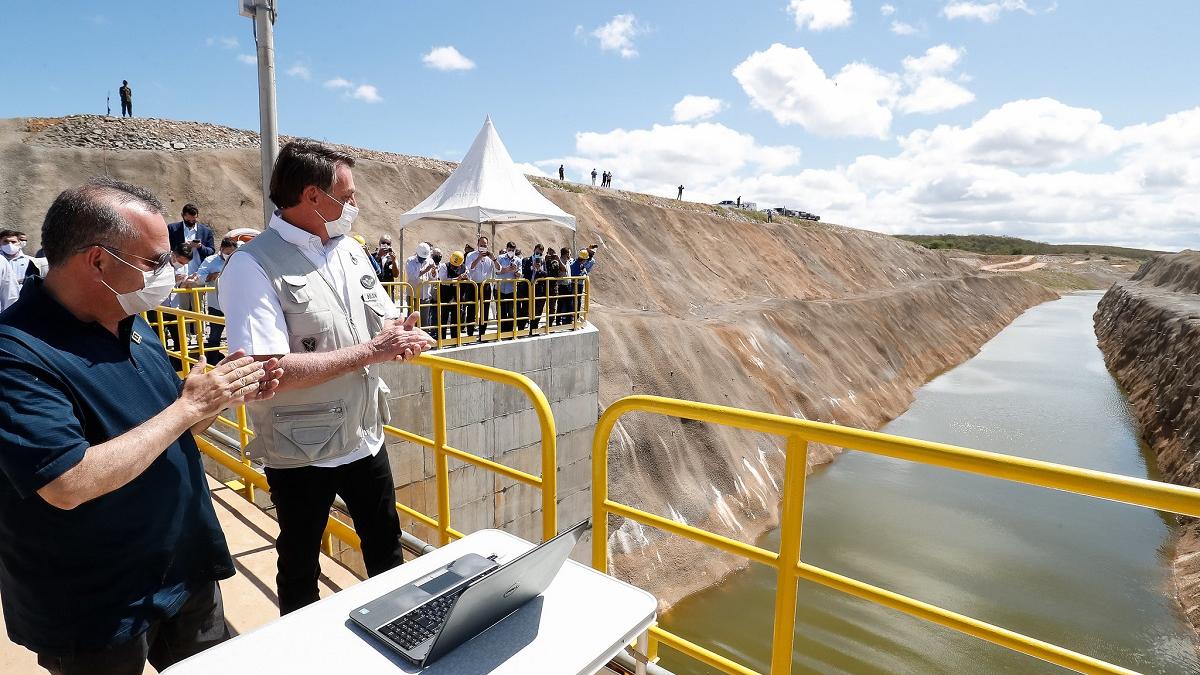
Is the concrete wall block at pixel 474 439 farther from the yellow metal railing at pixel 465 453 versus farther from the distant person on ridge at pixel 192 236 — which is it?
the yellow metal railing at pixel 465 453

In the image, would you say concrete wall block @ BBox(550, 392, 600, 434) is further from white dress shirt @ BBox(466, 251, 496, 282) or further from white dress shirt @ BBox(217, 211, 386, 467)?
white dress shirt @ BBox(217, 211, 386, 467)

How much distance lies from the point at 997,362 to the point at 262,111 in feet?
160

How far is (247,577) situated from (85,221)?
10.2 ft

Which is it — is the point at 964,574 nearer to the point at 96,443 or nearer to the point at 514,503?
the point at 514,503

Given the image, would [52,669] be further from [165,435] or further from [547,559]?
[547,559]

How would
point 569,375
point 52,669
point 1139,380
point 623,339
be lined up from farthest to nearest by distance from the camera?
point 1139,380 → point 623,339 → point 569,375 → point 52,669

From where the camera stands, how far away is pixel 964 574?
15.0 meters

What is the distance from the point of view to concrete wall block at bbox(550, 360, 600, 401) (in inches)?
486

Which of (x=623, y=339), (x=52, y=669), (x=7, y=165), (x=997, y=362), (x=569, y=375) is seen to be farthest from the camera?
(x=997, y=362)

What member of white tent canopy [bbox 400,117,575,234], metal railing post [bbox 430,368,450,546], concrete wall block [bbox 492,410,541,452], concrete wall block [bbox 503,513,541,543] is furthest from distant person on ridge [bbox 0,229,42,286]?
concrete wall block [bbox 503,513,541,543]

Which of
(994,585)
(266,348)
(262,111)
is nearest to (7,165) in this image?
(262,111)

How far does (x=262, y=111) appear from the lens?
22.9 feet

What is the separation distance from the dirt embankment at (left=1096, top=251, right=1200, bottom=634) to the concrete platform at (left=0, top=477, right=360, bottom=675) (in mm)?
17737

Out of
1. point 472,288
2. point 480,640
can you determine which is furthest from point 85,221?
point 472,288
